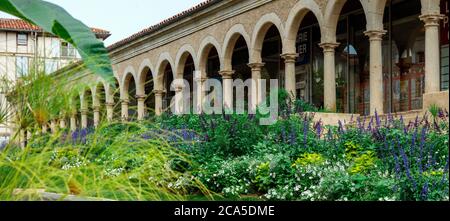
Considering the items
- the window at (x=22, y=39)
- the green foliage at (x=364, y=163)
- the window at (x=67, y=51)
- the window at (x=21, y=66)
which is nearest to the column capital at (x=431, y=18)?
the green foliage at (x=364, y=163)

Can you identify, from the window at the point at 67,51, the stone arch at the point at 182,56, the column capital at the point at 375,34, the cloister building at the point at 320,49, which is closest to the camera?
the window at the point at 67,51

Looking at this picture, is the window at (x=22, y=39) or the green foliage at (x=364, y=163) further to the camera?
the green foliage at (x=364, y=163)

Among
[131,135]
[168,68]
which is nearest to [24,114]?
[131,135]

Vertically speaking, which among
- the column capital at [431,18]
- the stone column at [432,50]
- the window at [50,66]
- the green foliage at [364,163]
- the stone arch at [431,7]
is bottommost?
the green foliage at [364,163]

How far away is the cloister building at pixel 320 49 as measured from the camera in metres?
15.5

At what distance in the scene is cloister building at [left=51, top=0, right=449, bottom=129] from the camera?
51.0 feet

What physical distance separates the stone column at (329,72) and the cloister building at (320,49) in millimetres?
24

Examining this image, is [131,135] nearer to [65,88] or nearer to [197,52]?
[65,88]

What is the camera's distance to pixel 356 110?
18.7 m

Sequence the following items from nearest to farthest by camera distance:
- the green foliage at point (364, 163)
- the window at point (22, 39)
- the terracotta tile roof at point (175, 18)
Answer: the window at point (22, 39) → the green foliage at point (364, 163) → the terracotta tile roof at point (175, 18)

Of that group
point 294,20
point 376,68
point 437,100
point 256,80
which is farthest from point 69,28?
point 256,80

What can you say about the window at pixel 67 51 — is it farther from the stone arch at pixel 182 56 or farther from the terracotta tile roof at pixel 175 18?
the stone arch at pixel 182 56

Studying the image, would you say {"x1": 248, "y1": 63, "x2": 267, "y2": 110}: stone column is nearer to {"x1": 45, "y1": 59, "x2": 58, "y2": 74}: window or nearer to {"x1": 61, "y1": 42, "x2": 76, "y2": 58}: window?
{"x1": 61, "y1": 42, "x2": 76, "y2": 58}: window
